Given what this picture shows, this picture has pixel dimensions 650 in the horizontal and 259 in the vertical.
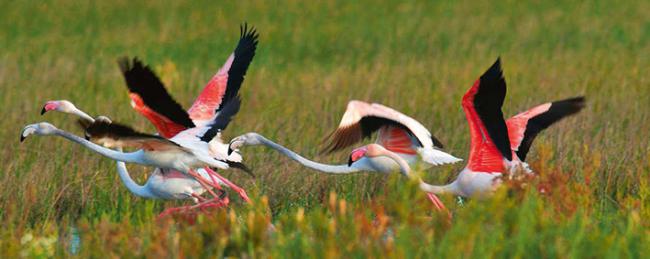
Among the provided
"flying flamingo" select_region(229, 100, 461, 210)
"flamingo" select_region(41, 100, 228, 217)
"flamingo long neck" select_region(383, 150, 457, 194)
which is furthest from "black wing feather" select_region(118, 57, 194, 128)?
"flamingo long neck" select_region(383, 150, 457, 194)

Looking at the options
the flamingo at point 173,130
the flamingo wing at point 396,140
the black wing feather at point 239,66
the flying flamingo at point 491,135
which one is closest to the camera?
the flying flamingo at point 491,135

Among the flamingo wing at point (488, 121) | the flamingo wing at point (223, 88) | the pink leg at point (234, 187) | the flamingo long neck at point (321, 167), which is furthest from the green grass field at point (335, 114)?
the flamingo wing at point (223, 88)

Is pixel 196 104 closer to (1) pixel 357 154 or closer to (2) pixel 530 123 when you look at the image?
(1) pixel 357 154

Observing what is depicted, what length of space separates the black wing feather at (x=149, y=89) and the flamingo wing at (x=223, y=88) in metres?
0.39

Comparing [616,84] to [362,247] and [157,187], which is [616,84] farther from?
[362,247]

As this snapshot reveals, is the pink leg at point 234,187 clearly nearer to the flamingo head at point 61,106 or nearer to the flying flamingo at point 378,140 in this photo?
the flying flamingo at point 378,140

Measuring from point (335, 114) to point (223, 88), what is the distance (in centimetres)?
258

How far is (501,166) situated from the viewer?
7812 mm

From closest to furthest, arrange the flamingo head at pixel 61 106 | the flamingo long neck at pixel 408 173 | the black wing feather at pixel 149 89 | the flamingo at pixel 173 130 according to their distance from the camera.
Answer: the flamingo long neck at pixel 408 173 < the flamingo at pixel 173 130 < the black wing feather at pixel 149 89 < the flamingo head at pixel 61 106

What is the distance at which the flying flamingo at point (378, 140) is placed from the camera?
8156 mm

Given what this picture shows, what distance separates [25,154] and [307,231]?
4229 millimetres

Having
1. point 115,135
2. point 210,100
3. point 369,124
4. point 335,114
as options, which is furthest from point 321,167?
point 335,114

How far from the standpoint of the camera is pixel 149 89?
8.20 m

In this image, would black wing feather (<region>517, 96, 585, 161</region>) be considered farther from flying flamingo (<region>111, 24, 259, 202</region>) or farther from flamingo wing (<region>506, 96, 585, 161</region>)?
flying flamingo (<region>111, 24, 259, 202</region>)
